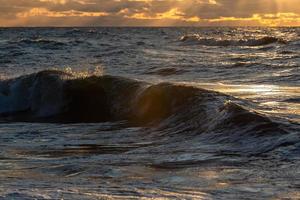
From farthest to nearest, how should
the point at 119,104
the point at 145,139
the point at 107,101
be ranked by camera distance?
the point at 107,101
the point at 119,104
the point at 145,139

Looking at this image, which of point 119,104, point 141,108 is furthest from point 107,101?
point 141,108

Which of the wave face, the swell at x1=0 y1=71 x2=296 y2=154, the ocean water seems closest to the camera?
the ocean water

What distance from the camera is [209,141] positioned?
7.96 metres

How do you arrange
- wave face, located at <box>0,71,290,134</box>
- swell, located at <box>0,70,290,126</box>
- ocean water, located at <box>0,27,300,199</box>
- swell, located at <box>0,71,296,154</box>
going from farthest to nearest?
swell, located at <box>0,70,290,126</box> < wave face, located at <box>0,71,290,134</box> < swell, located at <box>0,71,296,154</box> < ocean water, located at <box>0,27,300,199</box>

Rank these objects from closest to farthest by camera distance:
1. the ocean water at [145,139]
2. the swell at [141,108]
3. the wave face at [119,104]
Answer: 1. the ocean water at [145,139]
2. the swell at [141,108]
3. the wave face at [119,104]

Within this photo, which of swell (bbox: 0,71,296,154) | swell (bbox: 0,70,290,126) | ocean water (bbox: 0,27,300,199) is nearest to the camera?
ocean water (bbox: 0,27,300,199)

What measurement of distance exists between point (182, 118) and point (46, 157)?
3.72 meters

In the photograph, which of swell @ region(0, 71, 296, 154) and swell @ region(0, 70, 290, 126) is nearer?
swell @ region(0, 71, 296, 154)

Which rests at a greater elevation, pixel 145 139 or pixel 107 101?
pixel 145 139

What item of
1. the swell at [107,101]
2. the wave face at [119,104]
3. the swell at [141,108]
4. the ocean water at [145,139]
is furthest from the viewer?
the swell at [107,101]

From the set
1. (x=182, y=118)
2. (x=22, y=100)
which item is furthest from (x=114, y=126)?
(x=22, y=100)

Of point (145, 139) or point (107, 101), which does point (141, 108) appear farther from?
point (145, 139)

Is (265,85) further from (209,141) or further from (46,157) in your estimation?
(46,157)

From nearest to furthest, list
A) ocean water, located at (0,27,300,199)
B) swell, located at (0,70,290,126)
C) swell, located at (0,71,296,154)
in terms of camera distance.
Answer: ocean water, located at (0,27,300,199) → swell, located at (0,71,296,154) → swell, located at (0,70,290,126)
